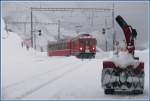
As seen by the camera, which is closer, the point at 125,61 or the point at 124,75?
the point at 124,75

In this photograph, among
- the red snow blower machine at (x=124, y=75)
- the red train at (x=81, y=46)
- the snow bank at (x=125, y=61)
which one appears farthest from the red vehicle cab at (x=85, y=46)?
the red snow blower machine at (x=124, y=75)

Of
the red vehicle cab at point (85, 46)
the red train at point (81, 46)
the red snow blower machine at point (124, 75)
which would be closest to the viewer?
the red snow blower machine at point (124, 75)

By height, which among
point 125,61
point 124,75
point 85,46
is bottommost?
point 85,46

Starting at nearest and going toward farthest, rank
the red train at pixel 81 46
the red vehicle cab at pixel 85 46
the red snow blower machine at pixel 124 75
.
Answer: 1. the red snow blower machine at pixel 124 75
2. the red vehicle cab at pixel 85 46
3. the red train at pixel 81 46

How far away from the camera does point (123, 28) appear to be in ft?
52.9

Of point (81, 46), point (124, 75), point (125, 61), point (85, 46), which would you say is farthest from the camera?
point (85, 46)

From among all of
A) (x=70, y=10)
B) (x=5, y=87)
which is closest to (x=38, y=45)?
(x=70, y=10)

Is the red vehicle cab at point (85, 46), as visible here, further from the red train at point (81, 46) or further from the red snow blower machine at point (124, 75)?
the red snow blower machine at point (124, 75)

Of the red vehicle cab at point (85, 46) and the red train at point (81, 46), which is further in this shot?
the red train at point (81, 46)

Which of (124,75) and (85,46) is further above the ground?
(124,75)

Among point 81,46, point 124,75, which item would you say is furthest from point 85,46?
point 124,75

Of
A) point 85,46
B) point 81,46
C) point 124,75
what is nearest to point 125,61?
point 124,75

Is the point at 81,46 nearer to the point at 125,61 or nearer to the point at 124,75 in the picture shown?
the point at 125,61

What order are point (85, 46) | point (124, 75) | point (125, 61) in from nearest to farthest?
point (124, 75)
point (125, 61)
point (85, 46)
